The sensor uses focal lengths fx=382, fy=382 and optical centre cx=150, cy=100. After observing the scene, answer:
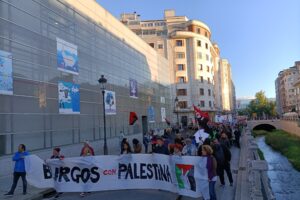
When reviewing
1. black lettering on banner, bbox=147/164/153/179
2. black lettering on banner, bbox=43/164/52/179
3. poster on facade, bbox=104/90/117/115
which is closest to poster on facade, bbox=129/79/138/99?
poster on facade, bbox=104/90/117/115

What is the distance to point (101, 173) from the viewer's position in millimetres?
12203

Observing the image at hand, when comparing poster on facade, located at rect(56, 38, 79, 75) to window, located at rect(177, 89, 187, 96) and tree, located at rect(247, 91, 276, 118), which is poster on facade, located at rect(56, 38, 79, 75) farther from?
tree, located at rect(247, 91, 276, 118)

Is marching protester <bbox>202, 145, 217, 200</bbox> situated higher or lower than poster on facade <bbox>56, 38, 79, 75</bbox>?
lower

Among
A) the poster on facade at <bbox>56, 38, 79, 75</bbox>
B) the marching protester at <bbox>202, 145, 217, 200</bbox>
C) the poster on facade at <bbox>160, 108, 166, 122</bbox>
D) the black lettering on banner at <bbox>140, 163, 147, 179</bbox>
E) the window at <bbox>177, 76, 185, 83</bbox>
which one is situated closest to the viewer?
the marching protester at <bbox>202, 145, 217, 200</bbox>

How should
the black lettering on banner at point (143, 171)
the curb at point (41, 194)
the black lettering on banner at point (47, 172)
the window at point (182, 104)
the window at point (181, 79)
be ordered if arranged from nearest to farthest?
the black lettering on banner at point (143, 171) → the curb at point (41, 194) → the black lettering on banner at point (47, 172) → the window at point (182, 104) → the window at point (181, 79)

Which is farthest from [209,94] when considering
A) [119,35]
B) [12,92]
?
[12,92]

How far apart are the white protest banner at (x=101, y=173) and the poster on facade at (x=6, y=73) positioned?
7.23 metres

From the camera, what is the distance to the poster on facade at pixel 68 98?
24448mm

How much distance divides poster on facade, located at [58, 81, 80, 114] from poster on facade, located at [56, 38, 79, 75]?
1.04 metres

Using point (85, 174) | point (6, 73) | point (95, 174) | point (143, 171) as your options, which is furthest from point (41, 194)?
point (6, 73)

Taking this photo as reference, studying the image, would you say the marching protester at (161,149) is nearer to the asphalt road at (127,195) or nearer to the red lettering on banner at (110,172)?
the asphalt road at (127,195)

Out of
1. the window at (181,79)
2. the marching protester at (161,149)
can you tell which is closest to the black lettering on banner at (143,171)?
the marching protester at (161,149)

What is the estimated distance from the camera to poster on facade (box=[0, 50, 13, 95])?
60.5 ft

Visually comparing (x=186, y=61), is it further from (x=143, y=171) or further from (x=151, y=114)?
(x=143, y=171)
